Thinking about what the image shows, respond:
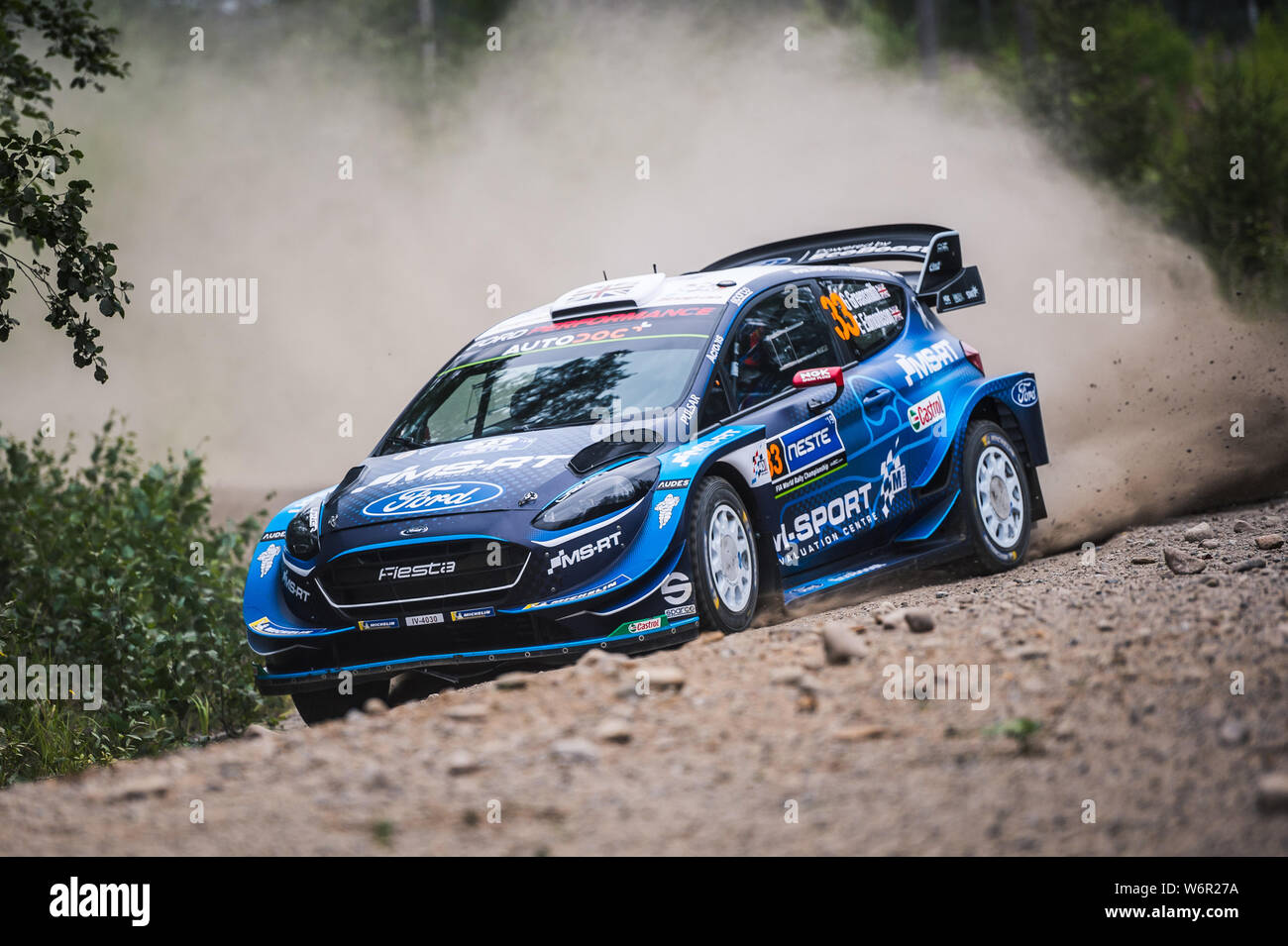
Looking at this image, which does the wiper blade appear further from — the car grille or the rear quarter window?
the rear quarter window

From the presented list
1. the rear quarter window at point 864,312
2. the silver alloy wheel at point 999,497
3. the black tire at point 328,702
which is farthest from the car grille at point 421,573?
the silver alloy wheel at point 999,497

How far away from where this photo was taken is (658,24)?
2423 centimetres

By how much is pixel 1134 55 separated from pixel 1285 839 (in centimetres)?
2352

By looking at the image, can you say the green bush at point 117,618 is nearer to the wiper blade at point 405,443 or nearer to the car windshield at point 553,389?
the wiper blade at point 405,443

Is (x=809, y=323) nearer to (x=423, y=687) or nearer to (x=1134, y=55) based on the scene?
(x=423, y=687)

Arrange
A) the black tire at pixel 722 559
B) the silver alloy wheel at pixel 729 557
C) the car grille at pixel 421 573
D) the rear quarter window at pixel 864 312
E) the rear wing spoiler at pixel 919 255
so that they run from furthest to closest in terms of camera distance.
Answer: the rear wing spoiler at pixel 919 255 < the rear quarter window at pixel 864 312 < the silver alloy wheel at pixel 729 557 < the black tire at pixel 722 559 < the car grille at pixel 421 573

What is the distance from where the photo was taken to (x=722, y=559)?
19.9 ft

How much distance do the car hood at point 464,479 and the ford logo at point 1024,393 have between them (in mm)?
3221

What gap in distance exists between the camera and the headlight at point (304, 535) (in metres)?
6.20

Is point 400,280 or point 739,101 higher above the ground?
point 739,101
